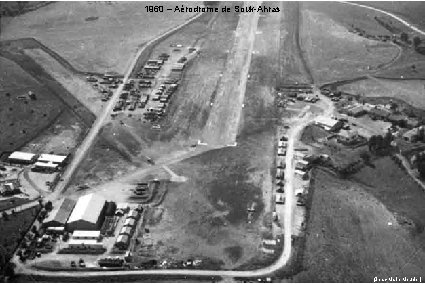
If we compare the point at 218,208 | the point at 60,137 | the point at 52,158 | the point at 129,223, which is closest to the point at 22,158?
the point at 52,158

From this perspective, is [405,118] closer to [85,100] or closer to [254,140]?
[254,140]

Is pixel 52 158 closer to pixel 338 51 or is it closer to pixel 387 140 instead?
pixel 387 140

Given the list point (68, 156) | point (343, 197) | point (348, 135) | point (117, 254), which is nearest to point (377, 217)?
point (343, 197)

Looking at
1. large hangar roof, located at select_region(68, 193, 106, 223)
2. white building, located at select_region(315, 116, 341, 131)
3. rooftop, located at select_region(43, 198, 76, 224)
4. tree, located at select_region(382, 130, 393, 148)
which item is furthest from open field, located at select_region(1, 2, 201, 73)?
tree, located at select_region(382, 130, 393, 148)

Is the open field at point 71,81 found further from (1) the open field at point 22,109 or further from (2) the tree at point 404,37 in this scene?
(2) the tree at point 404,37

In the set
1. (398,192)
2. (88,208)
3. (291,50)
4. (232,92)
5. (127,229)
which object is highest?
(291,50)

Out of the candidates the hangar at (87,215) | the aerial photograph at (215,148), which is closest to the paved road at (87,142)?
the aerial photograph at (215,148)
